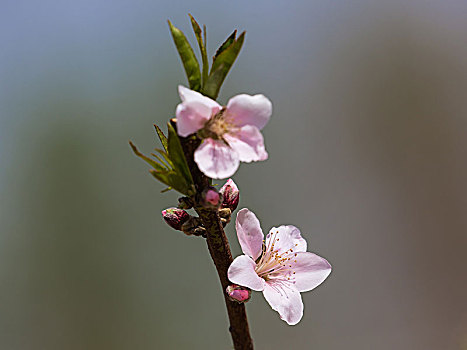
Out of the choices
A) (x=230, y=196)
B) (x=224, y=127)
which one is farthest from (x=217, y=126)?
(x=230, y=196)

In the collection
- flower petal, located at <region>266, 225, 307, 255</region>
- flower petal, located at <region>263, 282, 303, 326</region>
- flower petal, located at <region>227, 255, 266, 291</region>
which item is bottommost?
flower petal, located at <region>263, 282, 303, 326</region>

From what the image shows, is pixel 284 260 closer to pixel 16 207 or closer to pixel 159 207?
pixel 159 207

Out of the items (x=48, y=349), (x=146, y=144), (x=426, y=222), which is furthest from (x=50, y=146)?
(x=426, y=222)

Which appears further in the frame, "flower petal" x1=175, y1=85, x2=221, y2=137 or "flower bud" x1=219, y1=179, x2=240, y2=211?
"flower bud" x1=219, y1=179, x2=240, y2=211

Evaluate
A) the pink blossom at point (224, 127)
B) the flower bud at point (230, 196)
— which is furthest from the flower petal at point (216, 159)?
the flower bud at point (230, 196)

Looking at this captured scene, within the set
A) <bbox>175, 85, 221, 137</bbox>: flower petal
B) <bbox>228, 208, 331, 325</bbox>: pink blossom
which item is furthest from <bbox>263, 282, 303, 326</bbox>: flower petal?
<bbox>175, 85, 221, 137</bbox>: flower petal

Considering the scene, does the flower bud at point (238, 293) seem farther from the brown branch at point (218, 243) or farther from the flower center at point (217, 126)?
the flower center at point (217, 126)

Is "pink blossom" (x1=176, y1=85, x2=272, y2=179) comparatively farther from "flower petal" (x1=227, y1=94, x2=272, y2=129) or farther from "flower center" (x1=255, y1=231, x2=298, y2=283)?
"flower center" (x1=255, y1=231, x2=298, y2=283)
